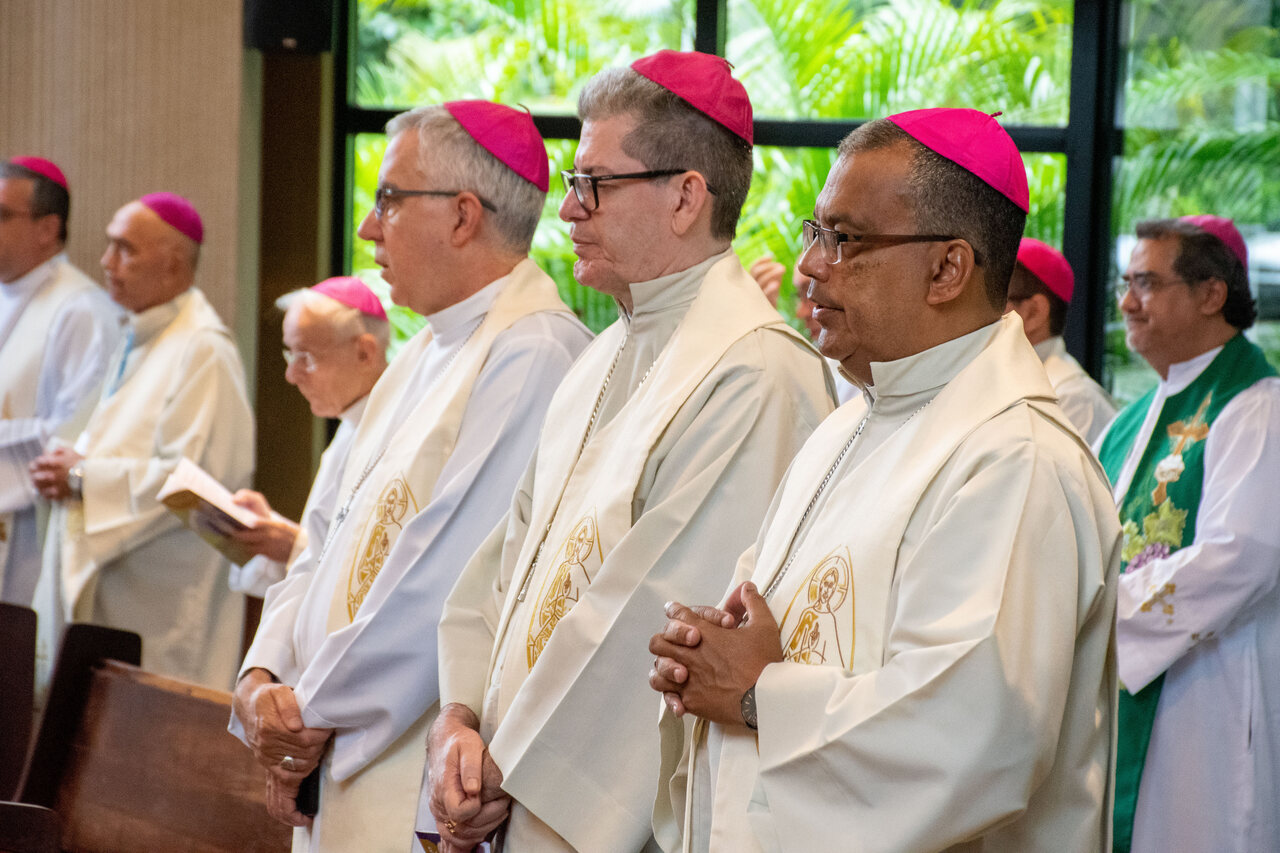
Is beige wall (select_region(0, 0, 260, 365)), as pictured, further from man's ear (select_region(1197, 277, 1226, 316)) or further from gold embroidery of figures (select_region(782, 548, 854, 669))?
gold embroidery of figures (select_region(782, 548, 854, 669))

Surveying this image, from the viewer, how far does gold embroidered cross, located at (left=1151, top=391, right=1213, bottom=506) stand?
416 centimetres

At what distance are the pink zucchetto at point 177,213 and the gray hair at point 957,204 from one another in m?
4.20

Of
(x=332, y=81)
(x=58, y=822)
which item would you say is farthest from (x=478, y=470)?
(x=332, y=81)

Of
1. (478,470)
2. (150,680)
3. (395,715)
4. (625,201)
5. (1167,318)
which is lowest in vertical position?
(150,680)

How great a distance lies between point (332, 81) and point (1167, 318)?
13.8ft

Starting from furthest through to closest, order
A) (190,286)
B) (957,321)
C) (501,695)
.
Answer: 1. (190,286)
2. (501,695)
3. (957,321)

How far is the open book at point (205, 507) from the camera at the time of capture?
143 inches

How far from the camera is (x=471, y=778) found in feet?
7.72

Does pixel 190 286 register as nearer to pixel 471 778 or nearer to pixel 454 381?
pixel 454 381

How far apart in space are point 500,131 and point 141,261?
9.48ft

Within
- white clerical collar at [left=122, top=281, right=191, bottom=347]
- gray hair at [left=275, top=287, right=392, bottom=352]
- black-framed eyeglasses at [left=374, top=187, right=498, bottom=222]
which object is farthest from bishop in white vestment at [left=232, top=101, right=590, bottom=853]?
white clerical collar at [left=122, top=281, right=191, bottom=347]

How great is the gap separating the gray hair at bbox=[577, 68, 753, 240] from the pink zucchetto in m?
3.47

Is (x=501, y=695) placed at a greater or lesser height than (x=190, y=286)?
lesser

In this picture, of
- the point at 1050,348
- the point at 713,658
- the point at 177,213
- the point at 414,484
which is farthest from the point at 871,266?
the point at 177,213
